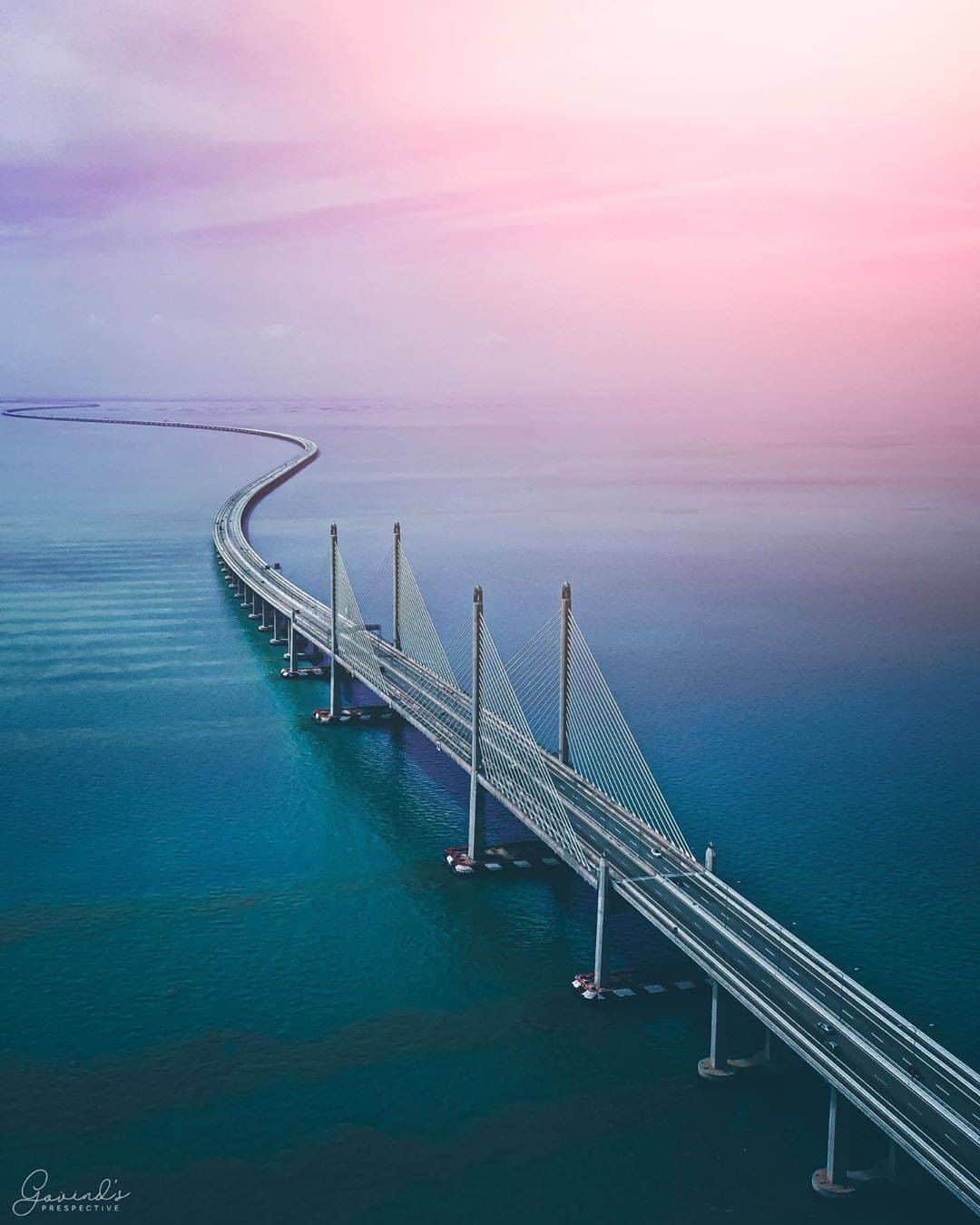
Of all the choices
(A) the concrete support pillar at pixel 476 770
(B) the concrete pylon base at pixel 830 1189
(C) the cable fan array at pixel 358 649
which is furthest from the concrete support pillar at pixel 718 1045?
(C) the cable fan array at pixel 358 649

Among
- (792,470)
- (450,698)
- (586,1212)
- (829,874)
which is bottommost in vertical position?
(586,1212)

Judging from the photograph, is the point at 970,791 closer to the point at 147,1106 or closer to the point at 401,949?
the point at 401,949

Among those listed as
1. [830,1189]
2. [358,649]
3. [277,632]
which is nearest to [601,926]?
[830,1189]

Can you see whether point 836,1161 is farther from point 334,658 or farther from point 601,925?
point 334,658

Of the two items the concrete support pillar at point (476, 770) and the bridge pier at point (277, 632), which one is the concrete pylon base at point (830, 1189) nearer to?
the concrete support pillar at point (476, 770)

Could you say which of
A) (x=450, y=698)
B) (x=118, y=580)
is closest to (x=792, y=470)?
(x=118, y=580)

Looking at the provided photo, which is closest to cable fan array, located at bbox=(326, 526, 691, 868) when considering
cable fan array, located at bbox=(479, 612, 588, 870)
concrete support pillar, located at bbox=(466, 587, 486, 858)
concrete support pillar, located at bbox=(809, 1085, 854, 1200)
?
cable fan array, located at bbox=(479, 612, 588, 870)

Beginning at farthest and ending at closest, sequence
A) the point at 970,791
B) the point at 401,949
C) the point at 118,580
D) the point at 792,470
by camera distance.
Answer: the point at 792,470 < the point at 118,580 < the point at 970,791 < the point at 401,949

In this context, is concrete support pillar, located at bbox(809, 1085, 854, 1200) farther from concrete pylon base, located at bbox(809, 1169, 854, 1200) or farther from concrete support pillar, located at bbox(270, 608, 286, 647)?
concrete support pillar, located at bbox(270, 608, 286, 647)
